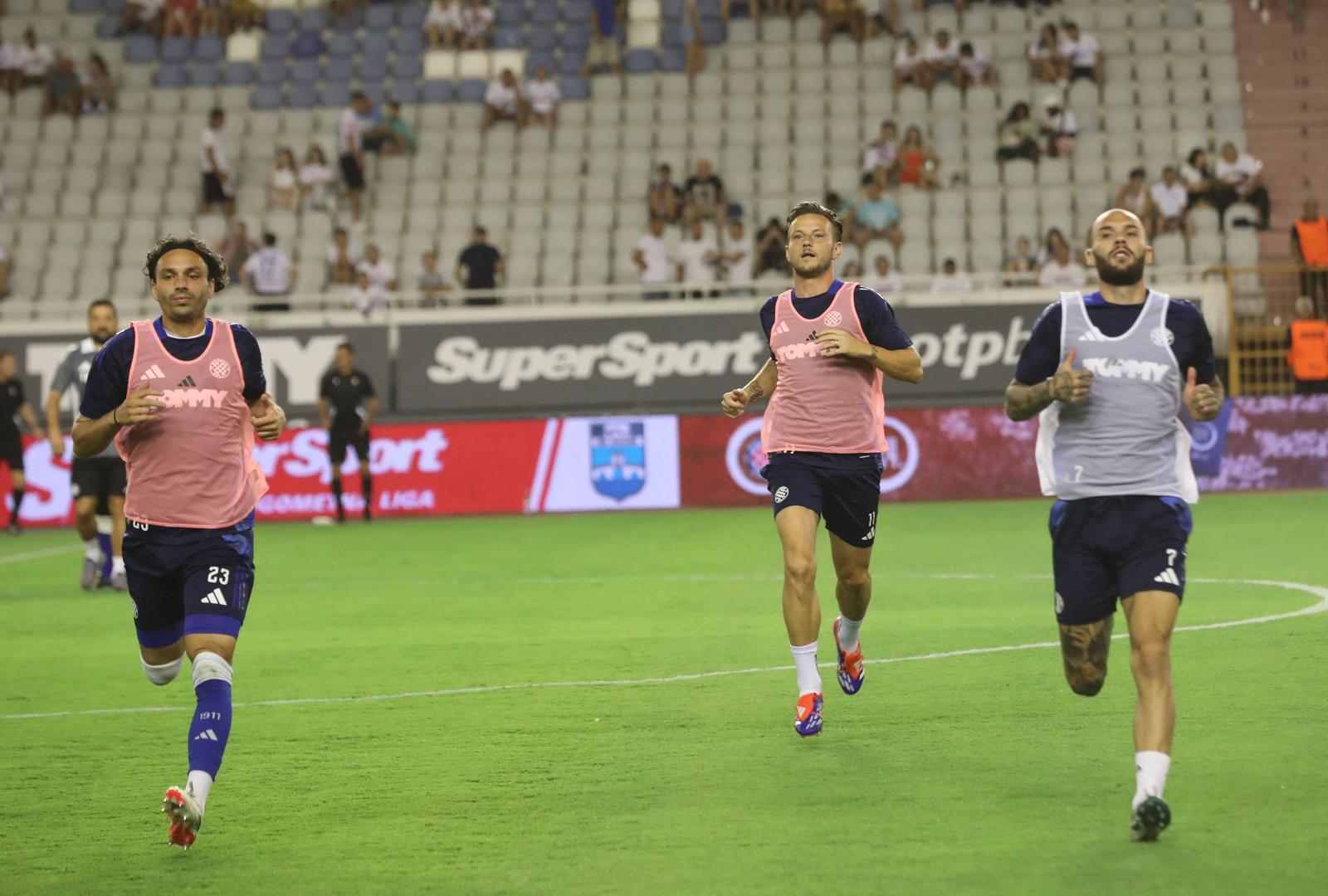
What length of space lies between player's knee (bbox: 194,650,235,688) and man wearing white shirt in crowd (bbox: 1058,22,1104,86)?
80.8 feet

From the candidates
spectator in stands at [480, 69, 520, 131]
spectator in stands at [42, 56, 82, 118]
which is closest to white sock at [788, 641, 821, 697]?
spectator in stands at [480, 69, 520, 131]

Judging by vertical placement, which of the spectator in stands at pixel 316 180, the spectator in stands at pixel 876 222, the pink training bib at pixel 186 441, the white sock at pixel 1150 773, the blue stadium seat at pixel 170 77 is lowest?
the white sock at pixel 1150 773

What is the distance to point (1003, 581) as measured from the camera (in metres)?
13.9

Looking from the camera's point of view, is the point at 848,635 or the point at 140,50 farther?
the point at 140,50

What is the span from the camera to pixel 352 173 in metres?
28.6

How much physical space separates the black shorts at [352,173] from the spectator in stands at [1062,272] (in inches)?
440

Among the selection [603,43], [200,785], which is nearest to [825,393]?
[200,785]

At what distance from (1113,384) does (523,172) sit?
2354 cm

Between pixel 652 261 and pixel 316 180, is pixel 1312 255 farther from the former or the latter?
pixel 316 180

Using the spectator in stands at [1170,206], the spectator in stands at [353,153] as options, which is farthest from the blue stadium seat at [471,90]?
the spectator in stands at [1170,206]

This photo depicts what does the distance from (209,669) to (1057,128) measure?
23.6 meters

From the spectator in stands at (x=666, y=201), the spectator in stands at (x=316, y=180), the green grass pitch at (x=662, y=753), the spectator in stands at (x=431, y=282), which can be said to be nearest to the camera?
the green grass pitch at (x=662, y=753)

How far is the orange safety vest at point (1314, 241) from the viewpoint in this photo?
23.9 metres

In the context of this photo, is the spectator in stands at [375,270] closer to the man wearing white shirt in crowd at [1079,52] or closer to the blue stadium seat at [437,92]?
the blue stadium seat at [437,92]
